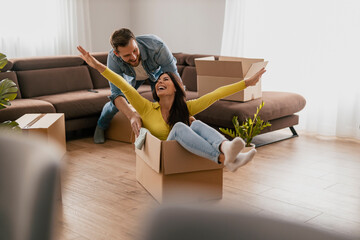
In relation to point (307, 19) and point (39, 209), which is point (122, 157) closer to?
point (307, 19)

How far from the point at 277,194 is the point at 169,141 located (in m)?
0.83

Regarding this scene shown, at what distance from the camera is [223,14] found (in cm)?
552

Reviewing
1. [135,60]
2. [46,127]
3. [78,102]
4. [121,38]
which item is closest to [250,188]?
[135,60]

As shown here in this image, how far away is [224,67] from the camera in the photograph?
156 inches

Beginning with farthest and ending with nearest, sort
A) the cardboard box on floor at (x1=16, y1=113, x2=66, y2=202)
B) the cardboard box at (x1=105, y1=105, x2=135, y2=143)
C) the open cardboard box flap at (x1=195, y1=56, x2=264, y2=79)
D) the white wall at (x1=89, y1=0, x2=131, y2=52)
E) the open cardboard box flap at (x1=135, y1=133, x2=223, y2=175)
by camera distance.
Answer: the white wall at (x1=89, y1=0, x2=131, y2=52)
the cardboard box at (x1=105, y1=105, x2=135, y2=143)
the open cardboard box flap at (x1=195, y1=56, x2=264, y2=79)
the cardboard box on floor at (x1=16, y1=113, x2=66, y2=202)
the open cardboard box flap at (x1=135, y1=133, x2=223, y2=175)

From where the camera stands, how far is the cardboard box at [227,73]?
153 inches

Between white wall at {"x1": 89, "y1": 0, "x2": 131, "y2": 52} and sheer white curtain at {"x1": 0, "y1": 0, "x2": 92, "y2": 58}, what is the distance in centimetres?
19

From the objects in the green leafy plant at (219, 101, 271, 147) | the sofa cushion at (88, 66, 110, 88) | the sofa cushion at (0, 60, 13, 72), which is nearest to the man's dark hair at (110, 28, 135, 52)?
the green leafy plant at (219, 101, 271, 147)

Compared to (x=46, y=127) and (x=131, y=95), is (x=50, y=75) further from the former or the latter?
(x=131, y=95)

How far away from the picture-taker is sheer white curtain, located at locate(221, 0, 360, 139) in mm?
4473

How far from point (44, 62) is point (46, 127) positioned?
186cm

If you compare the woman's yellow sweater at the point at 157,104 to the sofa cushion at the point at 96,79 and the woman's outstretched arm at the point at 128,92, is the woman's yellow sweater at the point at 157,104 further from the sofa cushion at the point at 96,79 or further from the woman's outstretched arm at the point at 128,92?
the sofa cushion at the point at 96,79

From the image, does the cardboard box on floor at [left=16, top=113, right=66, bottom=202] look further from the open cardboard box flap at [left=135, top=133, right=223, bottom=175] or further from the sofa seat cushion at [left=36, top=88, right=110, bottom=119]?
the open cardboard box flap at [left=135, top=133, right=223, bottom=175]

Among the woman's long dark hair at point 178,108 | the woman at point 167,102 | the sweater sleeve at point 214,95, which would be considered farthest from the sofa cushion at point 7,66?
the sweater sleeve at point 214,95
